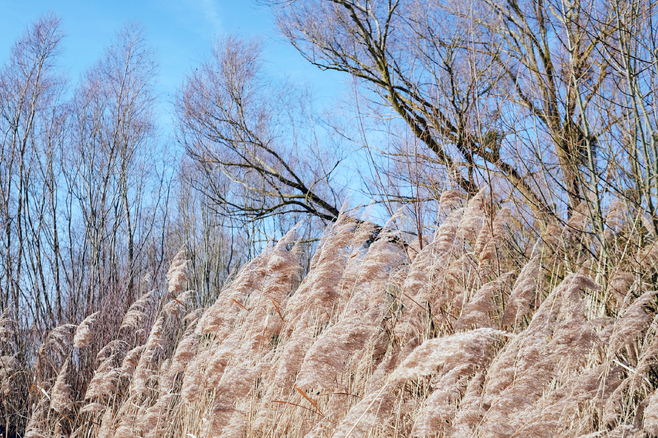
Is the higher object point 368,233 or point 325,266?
point 368,233

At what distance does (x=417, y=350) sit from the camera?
1659 millimetres

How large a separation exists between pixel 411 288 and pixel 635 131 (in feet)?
6.62

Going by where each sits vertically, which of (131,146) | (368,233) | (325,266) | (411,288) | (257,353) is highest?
(131,146)

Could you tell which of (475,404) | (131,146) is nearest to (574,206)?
(475,404)

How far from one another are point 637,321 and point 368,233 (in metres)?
1.40

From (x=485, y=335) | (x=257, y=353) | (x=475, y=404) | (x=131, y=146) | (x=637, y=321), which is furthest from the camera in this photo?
(x=131, y=146)

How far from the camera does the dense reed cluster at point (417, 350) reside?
185 cm

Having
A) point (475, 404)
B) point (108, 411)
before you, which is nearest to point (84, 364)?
point (108, 411)

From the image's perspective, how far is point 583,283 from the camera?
2.29 meters

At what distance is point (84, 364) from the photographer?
17.8 ft

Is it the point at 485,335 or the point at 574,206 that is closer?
the point at 485,335

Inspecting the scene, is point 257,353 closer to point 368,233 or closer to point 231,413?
point 231,413

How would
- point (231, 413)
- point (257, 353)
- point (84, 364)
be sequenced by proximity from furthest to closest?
point (84, 364), point (257, 353), point (231, 413)

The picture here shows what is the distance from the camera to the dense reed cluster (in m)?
1.85
